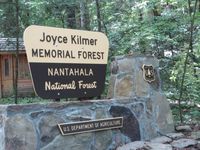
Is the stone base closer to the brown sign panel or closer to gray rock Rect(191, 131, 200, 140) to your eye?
the brown sign panel

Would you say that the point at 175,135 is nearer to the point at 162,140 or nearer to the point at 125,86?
the point at 162,140

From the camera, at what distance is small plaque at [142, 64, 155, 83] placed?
608 cm

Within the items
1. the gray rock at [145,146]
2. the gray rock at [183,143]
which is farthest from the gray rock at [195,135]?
the gray rock at [145,146]

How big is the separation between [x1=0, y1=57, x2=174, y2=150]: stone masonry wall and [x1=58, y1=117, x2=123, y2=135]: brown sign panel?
57 millimetres

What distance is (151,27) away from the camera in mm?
9219

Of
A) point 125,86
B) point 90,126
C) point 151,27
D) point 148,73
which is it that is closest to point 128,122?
point 125,86

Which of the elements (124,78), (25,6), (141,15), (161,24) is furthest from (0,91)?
(124,78)

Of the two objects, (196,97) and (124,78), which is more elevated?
(124,78)

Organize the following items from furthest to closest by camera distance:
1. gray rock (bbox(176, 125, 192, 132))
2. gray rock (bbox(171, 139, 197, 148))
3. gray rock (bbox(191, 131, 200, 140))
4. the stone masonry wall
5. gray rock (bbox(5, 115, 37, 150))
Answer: gray rock (bbox(176, 125, 192, 132))
gray rock (bbox(191, 131, 200, 140))
gray rock (bbox(171, 139, 197, 148))
the stone masonry wall
gray rock (bbox(5, 115, 37, 150))

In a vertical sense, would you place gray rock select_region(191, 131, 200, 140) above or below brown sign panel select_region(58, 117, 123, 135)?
below

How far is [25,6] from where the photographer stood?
36.8ft

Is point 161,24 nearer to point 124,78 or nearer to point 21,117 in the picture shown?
point 124,78

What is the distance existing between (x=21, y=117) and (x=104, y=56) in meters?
1.83

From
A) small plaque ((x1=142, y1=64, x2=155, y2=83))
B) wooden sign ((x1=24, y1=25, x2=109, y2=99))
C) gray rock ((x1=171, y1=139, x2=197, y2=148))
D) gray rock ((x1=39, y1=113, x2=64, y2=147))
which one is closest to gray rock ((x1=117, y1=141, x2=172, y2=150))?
gray rock ((x1=171, y1=139, x2=197, y2=148))
